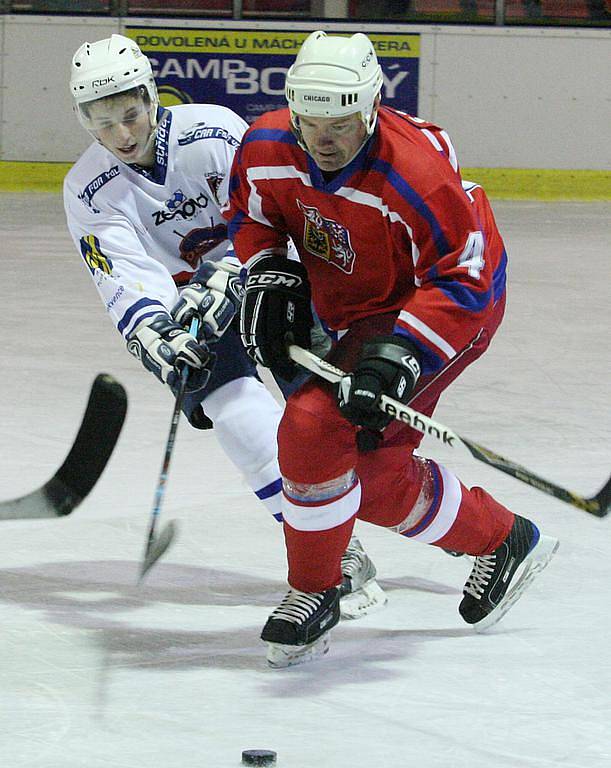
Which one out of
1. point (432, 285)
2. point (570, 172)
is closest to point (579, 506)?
point (432, 285)

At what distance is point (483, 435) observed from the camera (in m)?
3.29

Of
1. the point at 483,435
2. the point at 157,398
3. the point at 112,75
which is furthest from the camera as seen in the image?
the point at 157,398

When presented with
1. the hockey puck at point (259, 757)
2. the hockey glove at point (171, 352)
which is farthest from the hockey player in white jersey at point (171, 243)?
the hockey puck at point (259, 757)

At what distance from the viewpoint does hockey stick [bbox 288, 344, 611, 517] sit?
1994mm

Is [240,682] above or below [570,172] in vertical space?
above

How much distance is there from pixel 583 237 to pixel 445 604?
374 centimetres

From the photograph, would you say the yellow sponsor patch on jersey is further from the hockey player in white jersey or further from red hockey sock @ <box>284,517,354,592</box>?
red hockey sock @ <box>284,517,354,592</box>

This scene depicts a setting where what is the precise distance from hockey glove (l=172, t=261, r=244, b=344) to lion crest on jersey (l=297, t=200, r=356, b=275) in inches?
10.0

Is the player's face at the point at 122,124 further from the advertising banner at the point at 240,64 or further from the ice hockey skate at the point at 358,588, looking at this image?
the advertising banner at the point at 240,64

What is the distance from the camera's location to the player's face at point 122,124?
2.37m

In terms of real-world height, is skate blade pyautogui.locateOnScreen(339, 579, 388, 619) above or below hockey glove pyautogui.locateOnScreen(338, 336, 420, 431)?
below

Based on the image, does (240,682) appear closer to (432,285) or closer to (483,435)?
(432,285)

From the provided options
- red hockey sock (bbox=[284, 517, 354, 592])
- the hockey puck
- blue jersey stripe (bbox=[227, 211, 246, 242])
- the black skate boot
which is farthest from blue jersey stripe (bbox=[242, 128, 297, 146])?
the hockey puck

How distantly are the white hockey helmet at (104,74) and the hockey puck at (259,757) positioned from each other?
1.14 metres
